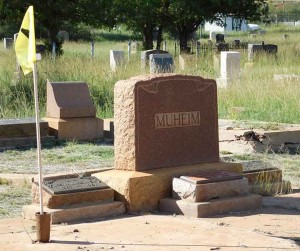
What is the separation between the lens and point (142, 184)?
8.16m

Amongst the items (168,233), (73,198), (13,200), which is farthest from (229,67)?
(168,233)

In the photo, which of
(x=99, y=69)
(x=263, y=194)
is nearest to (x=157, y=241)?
(x=263, y=194)

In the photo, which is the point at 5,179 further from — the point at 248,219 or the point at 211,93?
the point at 248,219

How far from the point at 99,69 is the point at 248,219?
13186mm

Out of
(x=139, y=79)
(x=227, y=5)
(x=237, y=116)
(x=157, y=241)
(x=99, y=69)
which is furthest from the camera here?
(x=227, y=5)

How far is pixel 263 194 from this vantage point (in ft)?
30.2

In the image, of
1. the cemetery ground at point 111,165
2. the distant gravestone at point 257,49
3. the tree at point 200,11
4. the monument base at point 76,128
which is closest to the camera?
the cemetery ground at point 111,165

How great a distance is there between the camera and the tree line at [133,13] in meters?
29.7

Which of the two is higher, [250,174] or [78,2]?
[78,2]

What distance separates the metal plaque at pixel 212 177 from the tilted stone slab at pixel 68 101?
18.4 ft

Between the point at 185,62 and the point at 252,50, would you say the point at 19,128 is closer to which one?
the point at 185,62

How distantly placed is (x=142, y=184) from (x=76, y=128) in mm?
5742

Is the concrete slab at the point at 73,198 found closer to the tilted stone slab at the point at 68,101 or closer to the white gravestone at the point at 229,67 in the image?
the tilted stone slab at the point at 68,101

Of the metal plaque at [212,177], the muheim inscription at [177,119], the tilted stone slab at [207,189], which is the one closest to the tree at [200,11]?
the muheim inscription at [177,119]
